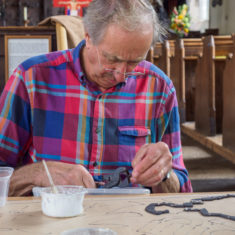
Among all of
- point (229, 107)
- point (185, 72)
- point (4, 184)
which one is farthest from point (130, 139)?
point (185, 72)

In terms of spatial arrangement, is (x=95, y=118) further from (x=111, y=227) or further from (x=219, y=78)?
(x=219, y=78)

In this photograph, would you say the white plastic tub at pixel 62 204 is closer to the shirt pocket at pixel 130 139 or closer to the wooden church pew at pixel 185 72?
the shirt pocket at pixel 130 139

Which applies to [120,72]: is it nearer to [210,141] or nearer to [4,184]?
[4,184]

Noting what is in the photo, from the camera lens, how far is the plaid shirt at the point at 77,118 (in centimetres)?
178

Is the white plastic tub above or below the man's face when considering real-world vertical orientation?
below

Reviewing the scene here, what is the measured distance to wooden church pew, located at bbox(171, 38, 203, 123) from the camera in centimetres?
594

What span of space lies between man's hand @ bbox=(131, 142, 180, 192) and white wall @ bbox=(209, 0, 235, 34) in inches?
450

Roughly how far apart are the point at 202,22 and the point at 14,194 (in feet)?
49.6

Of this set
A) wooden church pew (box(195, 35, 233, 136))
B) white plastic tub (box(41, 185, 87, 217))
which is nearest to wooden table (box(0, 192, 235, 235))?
white plastic tub (box(41, 185, 87, 217))

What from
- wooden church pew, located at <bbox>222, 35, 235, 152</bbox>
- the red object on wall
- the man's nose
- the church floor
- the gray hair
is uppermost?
the red object on wall

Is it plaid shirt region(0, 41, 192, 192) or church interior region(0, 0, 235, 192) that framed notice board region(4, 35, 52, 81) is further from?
plaid shirt region(0, 41, 192, 192)

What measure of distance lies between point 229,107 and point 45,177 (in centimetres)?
295

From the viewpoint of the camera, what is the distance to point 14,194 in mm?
1684

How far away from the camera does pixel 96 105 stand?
5.95 ft
